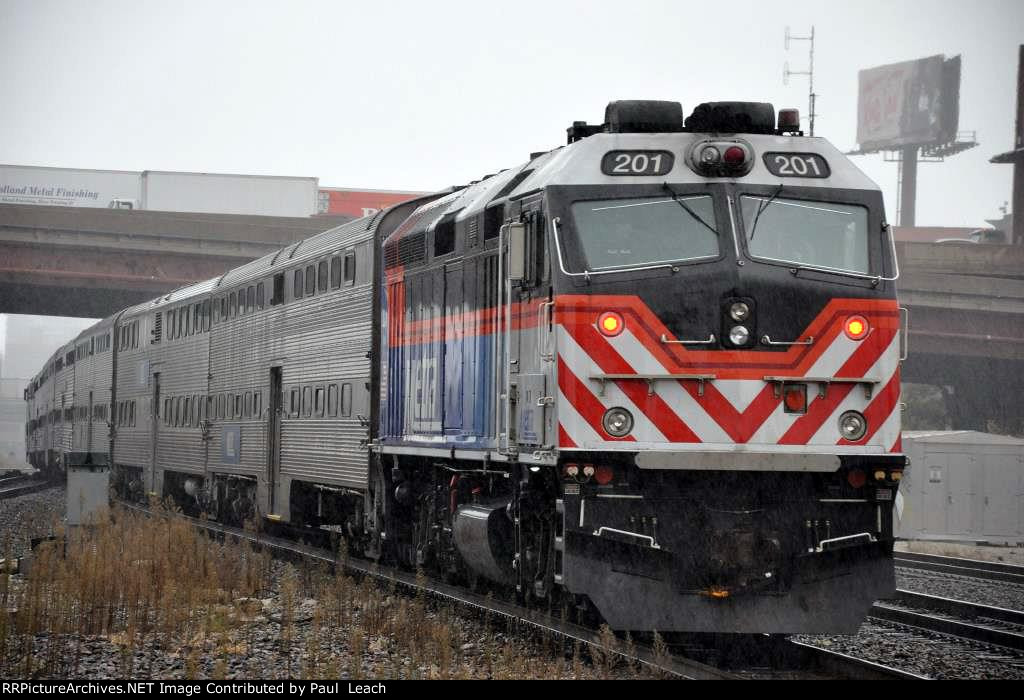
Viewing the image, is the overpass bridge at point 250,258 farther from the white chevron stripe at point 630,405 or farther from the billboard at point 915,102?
the billboard at point 915,102

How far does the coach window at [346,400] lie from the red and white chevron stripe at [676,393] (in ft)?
24.2

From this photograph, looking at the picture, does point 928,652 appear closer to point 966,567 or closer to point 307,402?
point 966,567

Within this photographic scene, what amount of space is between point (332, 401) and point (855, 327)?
30.2 feet

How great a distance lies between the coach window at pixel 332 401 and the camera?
59.3 ft

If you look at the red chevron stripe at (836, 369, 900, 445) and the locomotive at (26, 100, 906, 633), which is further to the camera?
the red chevron stripe at (836, 369, 900, 445)

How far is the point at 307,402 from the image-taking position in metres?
19.7

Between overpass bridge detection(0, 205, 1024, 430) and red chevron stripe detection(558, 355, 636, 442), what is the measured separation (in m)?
35.5

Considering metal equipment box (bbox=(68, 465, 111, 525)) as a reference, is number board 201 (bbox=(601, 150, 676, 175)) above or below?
above

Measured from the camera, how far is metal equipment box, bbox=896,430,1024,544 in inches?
1018

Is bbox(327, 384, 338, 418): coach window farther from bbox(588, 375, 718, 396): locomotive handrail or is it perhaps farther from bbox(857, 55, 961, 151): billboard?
bbox(857, 55, 961, 151): billboard

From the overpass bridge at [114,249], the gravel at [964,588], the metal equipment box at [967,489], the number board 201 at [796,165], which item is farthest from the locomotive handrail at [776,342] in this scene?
the overpass bridge at [114,249]

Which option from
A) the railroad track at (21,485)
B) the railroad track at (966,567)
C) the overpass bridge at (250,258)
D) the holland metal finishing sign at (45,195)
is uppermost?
the holland metal finishing sign at (45,195)

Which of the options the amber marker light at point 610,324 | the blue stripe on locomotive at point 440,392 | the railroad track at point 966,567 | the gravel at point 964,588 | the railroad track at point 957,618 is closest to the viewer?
the amber marker light at point 610,324

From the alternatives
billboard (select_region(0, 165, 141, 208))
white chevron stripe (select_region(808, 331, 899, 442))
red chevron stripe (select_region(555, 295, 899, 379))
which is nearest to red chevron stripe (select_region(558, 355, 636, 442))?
red chevron stripe (select_region(555, 295, 899, 379))
